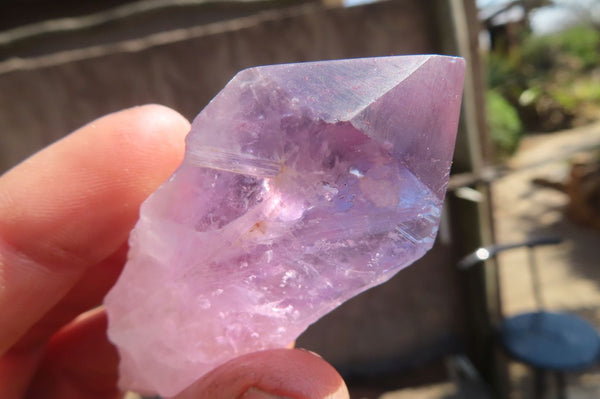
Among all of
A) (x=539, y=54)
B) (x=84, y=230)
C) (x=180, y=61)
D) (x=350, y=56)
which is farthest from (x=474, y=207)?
(x=539, y=54)

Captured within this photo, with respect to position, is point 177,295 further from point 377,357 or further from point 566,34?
point 566,34

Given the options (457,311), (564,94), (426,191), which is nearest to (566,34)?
(564,94)

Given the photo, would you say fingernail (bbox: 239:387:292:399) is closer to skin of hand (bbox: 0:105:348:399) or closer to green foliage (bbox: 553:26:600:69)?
skin of hand (bbox: 0:105:348:399)

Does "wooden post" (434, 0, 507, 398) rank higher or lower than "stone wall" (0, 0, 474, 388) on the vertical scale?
lower

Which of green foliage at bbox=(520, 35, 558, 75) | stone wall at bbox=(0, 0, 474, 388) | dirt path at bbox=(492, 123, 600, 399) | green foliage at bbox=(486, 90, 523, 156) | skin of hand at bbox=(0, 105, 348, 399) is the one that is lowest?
dirt path at bbox=(492, 123, 600, 399)

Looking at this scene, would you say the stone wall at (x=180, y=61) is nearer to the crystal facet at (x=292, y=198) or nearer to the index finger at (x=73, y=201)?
the index finger at (x=73, y=201)

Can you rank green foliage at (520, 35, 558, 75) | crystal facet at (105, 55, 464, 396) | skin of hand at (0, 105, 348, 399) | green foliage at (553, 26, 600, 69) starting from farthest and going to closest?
green foliage at (553, 26, 600, 69) → green foliage at (520, 35, 558, 75) → skin of hand at (0, 105, 348, 399) → crystal facet at (105, 55, 464, 396)

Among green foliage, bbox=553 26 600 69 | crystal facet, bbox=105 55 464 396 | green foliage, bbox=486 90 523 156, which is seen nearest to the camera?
crystal facet, bbox=105 55 464 396

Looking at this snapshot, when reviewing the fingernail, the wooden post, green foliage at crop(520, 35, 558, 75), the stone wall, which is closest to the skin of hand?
the fingernail
